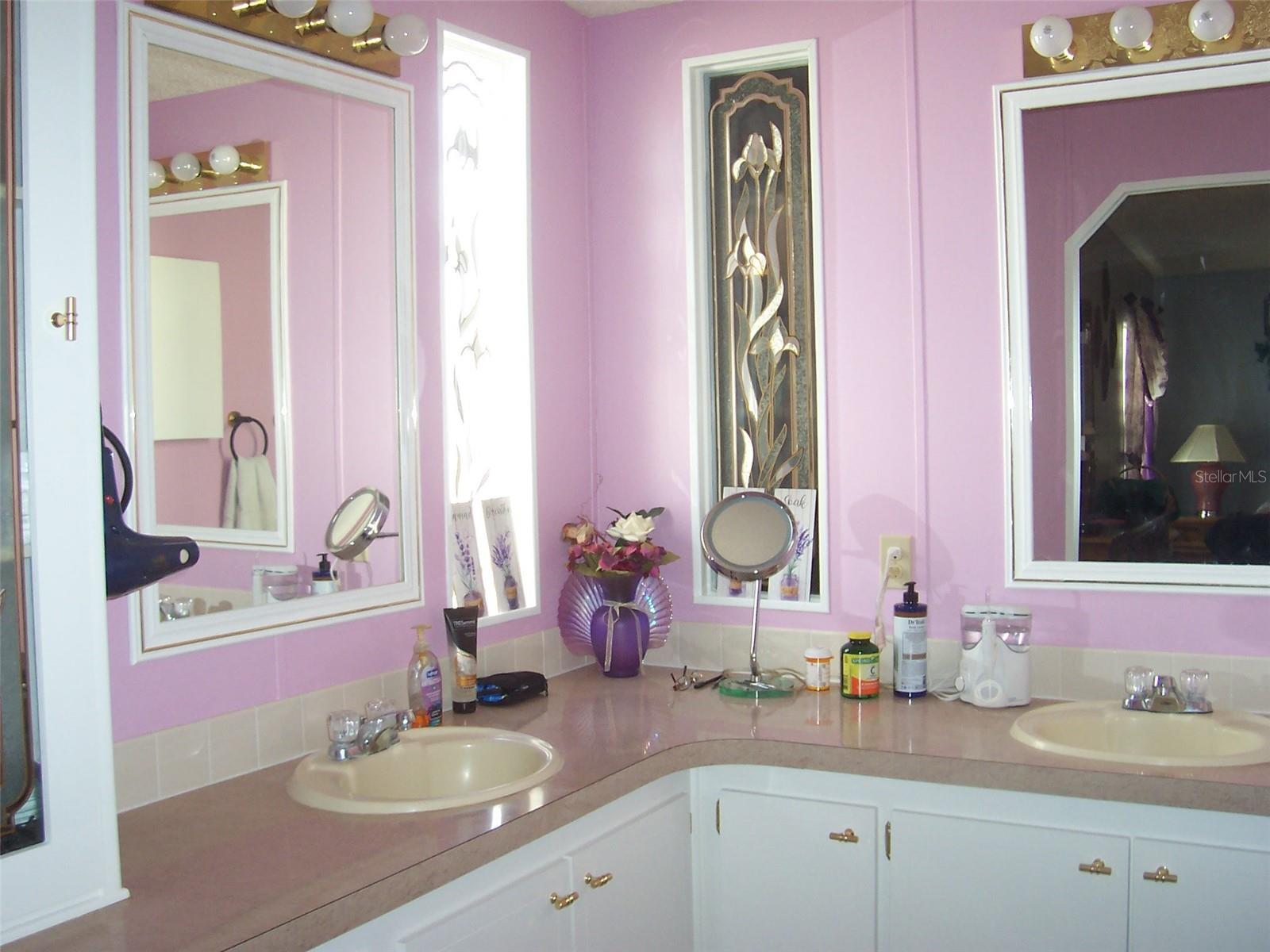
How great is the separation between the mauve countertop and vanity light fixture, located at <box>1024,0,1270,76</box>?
1400mm

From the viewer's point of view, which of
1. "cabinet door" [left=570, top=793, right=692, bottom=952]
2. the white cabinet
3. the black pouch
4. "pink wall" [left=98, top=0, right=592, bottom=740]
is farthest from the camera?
the black pouch

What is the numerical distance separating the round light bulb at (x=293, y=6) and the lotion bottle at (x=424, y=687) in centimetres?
121

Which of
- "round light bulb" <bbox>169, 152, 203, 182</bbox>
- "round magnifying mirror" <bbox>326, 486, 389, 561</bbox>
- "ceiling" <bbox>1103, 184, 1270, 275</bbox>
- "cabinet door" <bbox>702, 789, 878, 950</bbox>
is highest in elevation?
"round light bulb" <bbox>169, 152, 203, 182</bbox>

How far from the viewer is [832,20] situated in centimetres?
277

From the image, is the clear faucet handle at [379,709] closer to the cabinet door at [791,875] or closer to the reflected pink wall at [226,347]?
the reflected pink wall at [226,347]

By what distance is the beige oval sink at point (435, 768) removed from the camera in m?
2.04

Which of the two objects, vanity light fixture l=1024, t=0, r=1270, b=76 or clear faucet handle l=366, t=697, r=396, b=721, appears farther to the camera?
vanity light fixture l=1024, t=0, r=1270, b=76

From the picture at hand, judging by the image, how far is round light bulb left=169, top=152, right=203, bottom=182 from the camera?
2.00 m

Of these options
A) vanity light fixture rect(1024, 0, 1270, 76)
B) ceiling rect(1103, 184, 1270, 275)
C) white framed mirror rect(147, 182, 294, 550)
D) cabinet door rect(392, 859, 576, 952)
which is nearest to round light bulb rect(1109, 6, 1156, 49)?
vanity light fixture rect(1024, 0, 1270, 76)

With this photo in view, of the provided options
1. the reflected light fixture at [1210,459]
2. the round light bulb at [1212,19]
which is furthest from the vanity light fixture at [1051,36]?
the reflected light fixture at [1210,459]

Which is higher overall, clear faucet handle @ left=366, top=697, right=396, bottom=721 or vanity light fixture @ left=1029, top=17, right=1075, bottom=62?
vanity light fixture @ left=1029, top=17, right=1075, bottom=62

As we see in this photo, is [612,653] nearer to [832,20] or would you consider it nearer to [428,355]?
[428,355]

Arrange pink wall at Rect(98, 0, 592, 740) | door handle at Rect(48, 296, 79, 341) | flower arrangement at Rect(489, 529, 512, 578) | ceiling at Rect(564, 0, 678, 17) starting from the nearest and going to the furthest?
door handle at Rect(48, 296, 79, 341) → pink wall at Rect(98, 0, 592, 740) → flower arrangement at Rect(489, 529, 512, 578) → ceiling at Rect(564, 0, 678, 17)

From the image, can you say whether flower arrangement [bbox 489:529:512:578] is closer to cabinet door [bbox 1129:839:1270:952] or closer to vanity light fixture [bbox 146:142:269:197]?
vanity light fixture [bbox 146:142:269:197]
